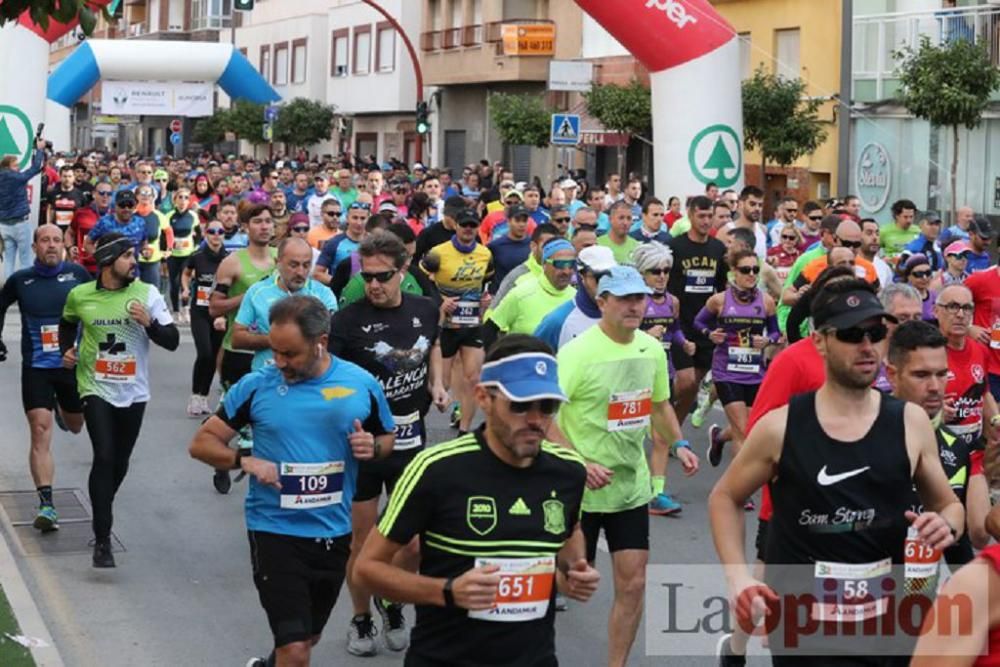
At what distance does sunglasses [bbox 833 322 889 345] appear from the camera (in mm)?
5273

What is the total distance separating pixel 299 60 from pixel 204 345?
5411cm

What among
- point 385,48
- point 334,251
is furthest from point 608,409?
point 385,48

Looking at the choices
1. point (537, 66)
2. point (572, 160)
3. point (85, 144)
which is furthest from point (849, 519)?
point (85, 144)

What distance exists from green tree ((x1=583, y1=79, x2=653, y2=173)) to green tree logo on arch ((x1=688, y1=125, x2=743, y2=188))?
1549cm

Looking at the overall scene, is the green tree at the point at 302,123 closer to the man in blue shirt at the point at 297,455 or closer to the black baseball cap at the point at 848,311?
the man in blue shirt at the point at 297,455

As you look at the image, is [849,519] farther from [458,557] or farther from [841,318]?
[458,557]

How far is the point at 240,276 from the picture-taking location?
11875 mm

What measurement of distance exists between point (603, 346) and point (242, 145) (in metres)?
68.5

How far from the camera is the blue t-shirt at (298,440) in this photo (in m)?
6.87

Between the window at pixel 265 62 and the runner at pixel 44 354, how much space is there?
2422 inches

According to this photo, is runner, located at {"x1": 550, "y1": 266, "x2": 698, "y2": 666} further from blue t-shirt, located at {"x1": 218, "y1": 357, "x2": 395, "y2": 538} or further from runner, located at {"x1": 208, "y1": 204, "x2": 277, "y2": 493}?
runner, located at {"x1": 208, "y1": 204, "x2": 277, "y2": 493}

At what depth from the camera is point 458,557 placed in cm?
505

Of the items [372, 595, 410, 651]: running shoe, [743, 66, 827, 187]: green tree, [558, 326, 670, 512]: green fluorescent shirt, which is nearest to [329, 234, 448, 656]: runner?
[372, 595, 410, 651]: running shoe

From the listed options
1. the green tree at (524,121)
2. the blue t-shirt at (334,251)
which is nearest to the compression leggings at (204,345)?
the blue t-shirt at (334,251)
